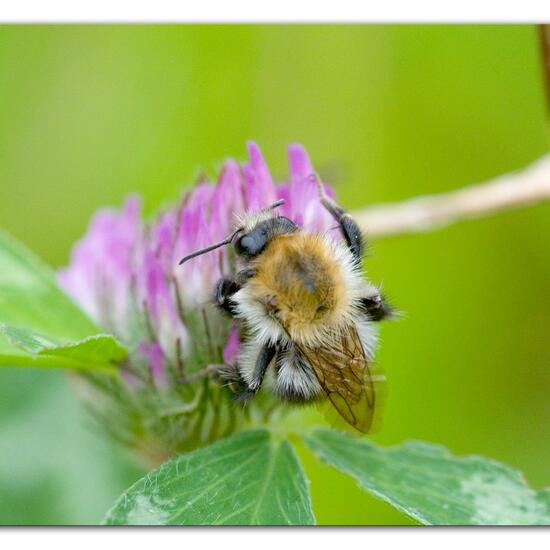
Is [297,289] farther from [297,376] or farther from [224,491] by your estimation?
[224,491]

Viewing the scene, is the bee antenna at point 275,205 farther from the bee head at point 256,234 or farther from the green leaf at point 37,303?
the green leaf at point 37,303

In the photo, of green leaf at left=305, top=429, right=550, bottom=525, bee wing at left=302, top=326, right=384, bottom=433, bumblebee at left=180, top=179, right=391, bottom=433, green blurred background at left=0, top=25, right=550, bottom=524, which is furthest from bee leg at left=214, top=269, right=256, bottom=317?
green blurred background at left=0, top=25, right=550, bottom=524

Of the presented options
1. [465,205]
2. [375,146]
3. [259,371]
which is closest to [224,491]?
[259,371]

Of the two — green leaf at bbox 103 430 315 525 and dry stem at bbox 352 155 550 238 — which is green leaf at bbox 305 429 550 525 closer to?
green leaf at bbox 103 430 315 525

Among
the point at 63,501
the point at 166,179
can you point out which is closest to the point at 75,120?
the point at 166,179

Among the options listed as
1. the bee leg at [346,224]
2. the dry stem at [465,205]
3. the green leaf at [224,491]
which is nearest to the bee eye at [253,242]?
the bee leg at [346,224]
